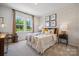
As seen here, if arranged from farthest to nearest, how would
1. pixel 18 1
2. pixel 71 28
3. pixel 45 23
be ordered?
1. pixel 45 23
2. pixel 71 28
3. pixel 18 1

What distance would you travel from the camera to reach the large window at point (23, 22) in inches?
89.2

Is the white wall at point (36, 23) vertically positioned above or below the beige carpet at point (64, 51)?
above

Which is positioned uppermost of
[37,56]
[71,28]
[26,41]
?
[71,28]

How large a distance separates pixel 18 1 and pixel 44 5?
0.61 m

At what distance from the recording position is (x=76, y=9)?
2.11 meters

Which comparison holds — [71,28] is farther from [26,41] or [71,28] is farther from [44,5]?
[26,41]

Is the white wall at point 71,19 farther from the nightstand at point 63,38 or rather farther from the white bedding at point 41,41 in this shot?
the white bedding at point 41,41

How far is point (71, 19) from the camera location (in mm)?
2215

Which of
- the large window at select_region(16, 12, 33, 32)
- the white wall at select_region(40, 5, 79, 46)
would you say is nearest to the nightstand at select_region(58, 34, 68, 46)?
the white wall at select_region(40, 5, 79, 46)

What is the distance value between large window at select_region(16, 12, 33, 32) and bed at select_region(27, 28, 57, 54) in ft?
0.67

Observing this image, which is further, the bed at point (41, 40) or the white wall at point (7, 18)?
the bed at point (41, 40)

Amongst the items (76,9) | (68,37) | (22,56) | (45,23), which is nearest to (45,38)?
(45,23)

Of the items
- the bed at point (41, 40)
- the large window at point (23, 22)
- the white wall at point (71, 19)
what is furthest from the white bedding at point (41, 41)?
the white wall at point (71, 19)

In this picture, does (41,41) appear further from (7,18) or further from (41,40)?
(7,18)
